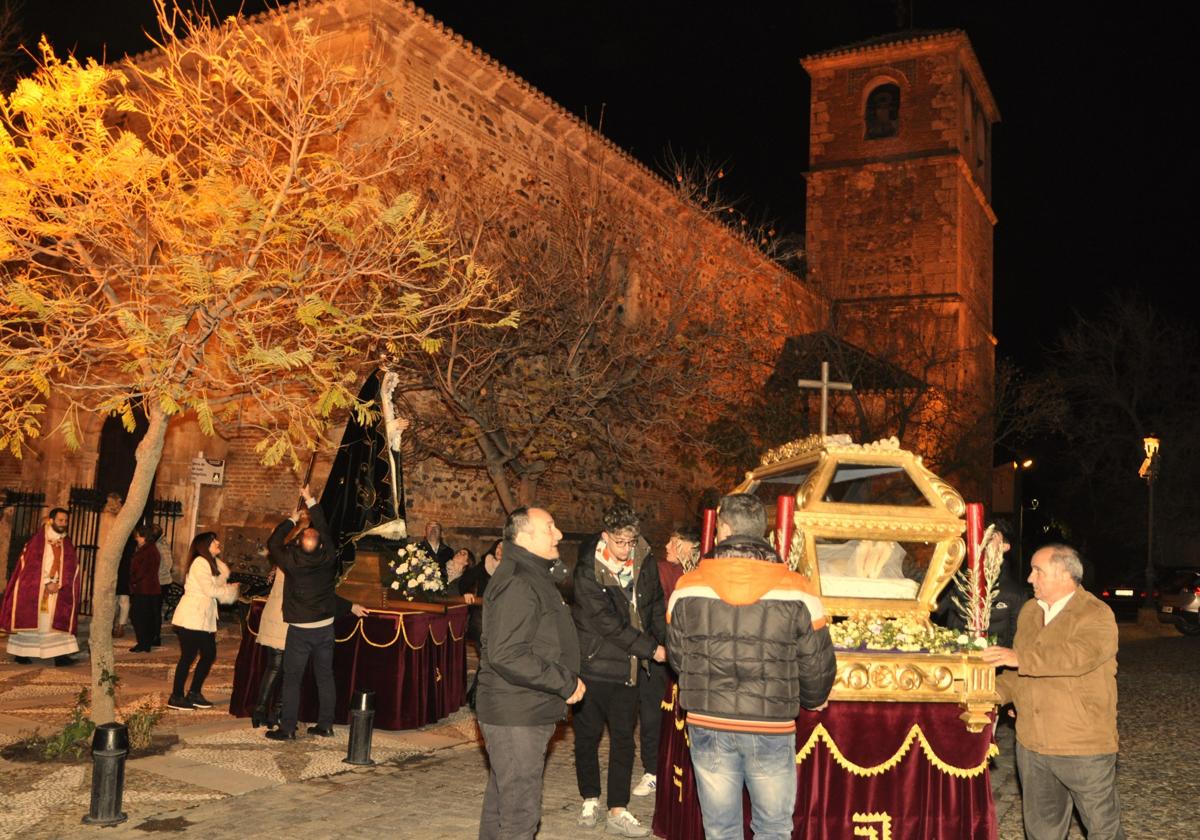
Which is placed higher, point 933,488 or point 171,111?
point 171,111

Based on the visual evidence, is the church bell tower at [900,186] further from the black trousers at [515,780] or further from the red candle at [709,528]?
the black trousers at [515,780]

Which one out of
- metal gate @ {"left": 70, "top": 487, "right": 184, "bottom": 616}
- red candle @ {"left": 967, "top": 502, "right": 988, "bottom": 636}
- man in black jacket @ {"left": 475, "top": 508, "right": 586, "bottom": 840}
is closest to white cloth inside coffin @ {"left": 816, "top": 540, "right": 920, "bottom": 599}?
red candle @ {"left": 967, "top": 502, "right": 988, "bottom": 636}

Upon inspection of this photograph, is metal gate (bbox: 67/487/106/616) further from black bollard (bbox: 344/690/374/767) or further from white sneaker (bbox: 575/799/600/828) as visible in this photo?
white sneaker (bbox: 575/799/600/828)

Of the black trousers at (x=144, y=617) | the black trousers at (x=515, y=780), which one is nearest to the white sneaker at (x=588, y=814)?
the black trousers at (x=515, y=780)

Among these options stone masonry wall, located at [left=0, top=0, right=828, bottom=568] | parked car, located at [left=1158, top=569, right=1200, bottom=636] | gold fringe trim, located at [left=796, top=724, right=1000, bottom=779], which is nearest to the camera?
gold fringe trim, located at [left=796, top=724, right=1000, bottom=779]

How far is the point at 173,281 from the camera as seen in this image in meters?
8.10

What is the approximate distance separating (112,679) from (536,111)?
15170mm

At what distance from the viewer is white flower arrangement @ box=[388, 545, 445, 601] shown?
1008cm

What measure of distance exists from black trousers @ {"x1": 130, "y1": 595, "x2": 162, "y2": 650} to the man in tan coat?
38.5 feet

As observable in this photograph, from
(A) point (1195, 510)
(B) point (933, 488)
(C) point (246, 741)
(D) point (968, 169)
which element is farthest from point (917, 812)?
(A) point (1195, 510)

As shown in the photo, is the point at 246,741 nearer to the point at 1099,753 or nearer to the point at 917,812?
the point at 917,812

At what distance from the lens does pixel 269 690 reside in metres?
8.88

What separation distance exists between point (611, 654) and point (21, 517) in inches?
712

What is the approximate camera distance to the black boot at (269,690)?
29.1 feet
